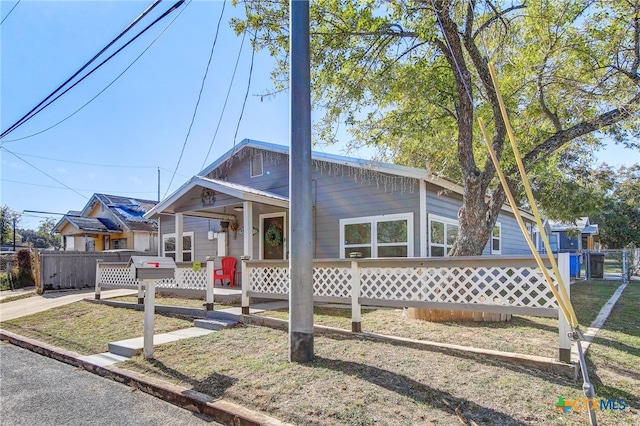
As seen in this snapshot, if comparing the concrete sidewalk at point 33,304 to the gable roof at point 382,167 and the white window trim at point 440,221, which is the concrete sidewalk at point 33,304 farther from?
the white window trim at point 440,221

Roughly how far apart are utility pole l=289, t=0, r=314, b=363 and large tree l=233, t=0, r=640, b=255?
2.38 meters

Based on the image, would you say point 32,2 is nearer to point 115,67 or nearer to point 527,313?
point 115,67

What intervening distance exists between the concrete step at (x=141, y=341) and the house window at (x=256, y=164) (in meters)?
6.63

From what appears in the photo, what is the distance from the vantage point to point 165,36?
25.2ft

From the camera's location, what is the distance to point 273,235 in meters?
11.7

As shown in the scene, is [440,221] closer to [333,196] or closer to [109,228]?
[333,196]

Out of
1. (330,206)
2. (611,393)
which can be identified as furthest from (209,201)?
(611,393)

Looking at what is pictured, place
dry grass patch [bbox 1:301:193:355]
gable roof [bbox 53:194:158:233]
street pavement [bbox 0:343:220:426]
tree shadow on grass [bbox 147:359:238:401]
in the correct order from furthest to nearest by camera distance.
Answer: gable roof [bbox 53:194:158:233], dry grass patch [bbox 1:301:193:355], tree shadow on grass [bbox 147:359:238:401], street pavement [bbox 0:343:220:426]

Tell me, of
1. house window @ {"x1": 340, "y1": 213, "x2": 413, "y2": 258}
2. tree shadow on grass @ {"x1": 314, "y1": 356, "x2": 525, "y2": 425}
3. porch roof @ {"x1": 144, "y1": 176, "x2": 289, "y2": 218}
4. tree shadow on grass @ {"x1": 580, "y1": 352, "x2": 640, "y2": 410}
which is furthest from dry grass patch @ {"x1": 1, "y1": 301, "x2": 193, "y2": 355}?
tree shadow on grass @ {"x1": 580, "y1": 352, "x2": 640, "y2": 410}

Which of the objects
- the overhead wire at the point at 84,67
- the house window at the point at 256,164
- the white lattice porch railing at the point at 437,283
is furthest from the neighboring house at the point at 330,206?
the overhead wire at the point at 84,67

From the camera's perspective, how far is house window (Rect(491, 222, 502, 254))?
14.0 m

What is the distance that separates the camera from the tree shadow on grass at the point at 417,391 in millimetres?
3088

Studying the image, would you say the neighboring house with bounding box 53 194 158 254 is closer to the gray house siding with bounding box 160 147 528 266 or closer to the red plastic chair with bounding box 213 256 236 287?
the gray house siding with bounding box 160 147 528 266

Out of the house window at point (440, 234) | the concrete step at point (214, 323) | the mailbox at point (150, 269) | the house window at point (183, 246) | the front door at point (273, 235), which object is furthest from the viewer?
the house window at point (183, 246)
